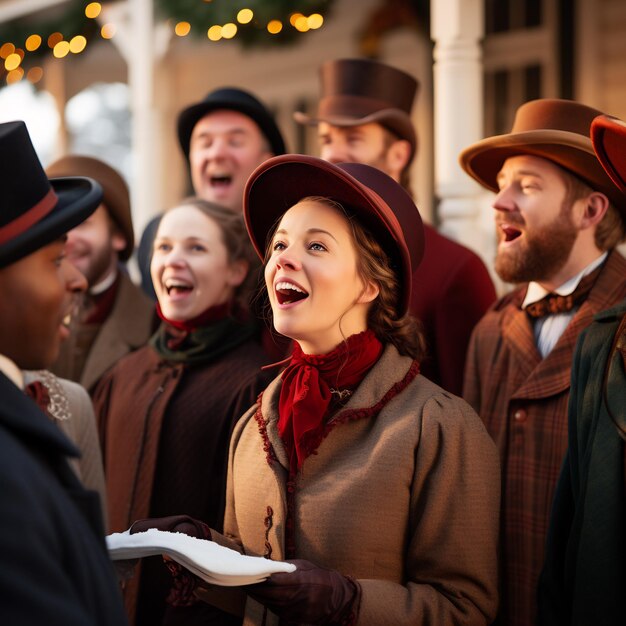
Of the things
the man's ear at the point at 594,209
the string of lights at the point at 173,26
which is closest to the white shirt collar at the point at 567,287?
the man's ear at the point at 594,209

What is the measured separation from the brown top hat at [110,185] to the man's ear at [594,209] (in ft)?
7.77

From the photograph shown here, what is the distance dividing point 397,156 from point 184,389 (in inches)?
68.3

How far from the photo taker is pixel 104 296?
16.2 ft

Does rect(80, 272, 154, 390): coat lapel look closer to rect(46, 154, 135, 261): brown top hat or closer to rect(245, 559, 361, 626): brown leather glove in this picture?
rect(46, 154, 135, 261): brown top hat

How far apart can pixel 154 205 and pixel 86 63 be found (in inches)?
169

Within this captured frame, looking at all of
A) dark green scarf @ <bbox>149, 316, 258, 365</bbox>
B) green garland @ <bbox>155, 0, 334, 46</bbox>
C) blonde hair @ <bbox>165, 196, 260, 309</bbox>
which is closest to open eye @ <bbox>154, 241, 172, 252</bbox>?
blonde hair @ <bbox>165, 196, 260, 309</bbox>

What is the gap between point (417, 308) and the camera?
13.8 feet

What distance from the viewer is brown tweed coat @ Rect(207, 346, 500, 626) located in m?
2.65

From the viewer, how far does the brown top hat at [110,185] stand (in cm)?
504

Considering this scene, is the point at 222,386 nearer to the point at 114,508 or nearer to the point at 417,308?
the point at 114,508

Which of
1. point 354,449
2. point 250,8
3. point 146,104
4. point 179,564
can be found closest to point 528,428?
point 354,449

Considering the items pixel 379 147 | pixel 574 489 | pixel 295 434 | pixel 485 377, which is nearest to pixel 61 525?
pixel 295 434

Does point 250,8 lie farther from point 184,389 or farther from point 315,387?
point 315,387

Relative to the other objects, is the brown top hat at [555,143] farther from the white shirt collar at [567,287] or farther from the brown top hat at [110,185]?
the brown top hat at [110,185]
